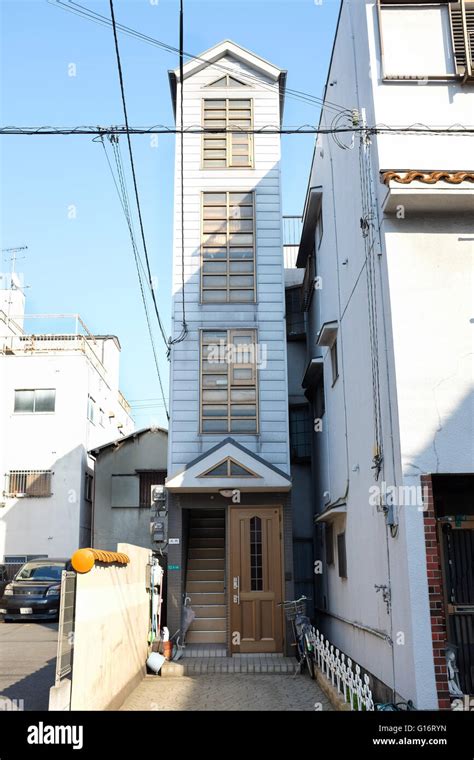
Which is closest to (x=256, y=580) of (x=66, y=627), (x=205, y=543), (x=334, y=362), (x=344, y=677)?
(x=205, y=543)

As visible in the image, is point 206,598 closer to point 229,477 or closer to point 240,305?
point 229,477

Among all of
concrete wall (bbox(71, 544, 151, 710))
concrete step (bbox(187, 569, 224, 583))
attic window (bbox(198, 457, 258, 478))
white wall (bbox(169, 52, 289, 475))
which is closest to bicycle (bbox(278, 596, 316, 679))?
concrete step (bbox(187, 569, 224, 583))

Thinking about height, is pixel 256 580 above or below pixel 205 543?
below

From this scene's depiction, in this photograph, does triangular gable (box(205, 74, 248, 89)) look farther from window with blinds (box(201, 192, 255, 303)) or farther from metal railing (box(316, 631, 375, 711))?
metal railing (box(316, 631, 375, 711))

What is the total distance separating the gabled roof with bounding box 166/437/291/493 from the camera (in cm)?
1341

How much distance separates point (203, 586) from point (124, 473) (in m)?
7.49

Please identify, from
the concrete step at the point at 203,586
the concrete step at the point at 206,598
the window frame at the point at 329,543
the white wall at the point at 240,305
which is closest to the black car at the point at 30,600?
the concrete step at the point at 203,586

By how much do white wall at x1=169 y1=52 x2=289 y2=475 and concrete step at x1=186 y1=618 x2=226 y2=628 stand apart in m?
3.02

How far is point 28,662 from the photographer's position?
12.1m

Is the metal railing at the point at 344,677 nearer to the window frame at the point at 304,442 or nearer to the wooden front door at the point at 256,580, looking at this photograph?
the wooden front door at the point at 256,580

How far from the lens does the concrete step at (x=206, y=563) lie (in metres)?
15.0

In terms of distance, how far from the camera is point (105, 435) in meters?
28.7

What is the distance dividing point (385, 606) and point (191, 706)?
312cm

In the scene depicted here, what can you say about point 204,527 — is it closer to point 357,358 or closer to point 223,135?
point 357,358
